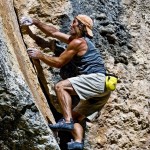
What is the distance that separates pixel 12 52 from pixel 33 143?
1.10 m

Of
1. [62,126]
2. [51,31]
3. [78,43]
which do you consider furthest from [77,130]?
[51,31]

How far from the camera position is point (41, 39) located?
22.6 ft

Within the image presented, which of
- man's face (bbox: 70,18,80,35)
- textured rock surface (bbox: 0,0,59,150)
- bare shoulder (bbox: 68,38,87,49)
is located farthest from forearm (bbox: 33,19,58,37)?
textured rock surface (bbox: 0,0,59,150)

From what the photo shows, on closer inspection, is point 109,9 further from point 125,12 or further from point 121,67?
point 121,67

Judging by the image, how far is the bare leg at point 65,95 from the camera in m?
6.22

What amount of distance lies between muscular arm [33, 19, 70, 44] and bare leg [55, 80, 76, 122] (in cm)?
72

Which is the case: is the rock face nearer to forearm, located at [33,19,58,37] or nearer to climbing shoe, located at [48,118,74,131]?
forearm, located at [33,19,58,37]

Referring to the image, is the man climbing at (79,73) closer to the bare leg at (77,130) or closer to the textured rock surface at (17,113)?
the bare leg at (77,130)

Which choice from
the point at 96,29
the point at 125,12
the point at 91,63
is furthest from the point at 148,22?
the point at 91,63

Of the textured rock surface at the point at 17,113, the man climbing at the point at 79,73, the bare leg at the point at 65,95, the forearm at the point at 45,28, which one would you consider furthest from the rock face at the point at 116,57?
the textured rock surface at the point at 17,113

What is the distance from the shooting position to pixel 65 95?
6.28m

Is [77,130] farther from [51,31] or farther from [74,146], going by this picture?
[51,31]

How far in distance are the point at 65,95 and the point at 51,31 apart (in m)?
1.07

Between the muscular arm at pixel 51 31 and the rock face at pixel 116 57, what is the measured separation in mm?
146
